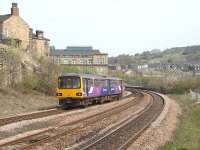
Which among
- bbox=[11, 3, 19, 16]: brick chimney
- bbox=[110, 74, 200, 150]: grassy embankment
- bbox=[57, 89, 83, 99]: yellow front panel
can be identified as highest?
bbox=[11, 3, 19, 16]: brick chimney

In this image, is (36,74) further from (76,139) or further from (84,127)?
(76,139)

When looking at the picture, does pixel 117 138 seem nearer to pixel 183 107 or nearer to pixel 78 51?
pixel 183 107

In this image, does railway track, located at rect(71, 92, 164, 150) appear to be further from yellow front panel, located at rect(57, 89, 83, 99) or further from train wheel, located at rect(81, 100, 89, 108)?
train wheel, located at rect(81, 100, 89, 108)

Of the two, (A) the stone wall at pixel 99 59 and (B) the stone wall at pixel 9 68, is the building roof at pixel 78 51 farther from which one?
(B) the stone wall at pixel 9 68

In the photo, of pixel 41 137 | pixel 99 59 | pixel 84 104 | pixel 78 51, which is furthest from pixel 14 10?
pixel 78 51

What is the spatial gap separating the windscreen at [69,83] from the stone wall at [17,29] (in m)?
38.6

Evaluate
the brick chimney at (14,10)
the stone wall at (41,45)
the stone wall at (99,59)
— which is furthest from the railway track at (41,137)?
the stone wall at (99,59)

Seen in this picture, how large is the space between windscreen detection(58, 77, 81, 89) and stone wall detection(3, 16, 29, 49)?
38.6m

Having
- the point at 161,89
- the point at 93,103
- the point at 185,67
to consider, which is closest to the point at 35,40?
the point at 161,89

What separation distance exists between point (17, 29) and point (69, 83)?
139 ft

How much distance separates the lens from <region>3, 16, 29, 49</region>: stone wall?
74.8 metres

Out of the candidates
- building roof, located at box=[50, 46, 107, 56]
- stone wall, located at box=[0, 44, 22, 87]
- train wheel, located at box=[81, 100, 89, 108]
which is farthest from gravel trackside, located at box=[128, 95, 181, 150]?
building roof, located at box=[50, 46, 107, 56]

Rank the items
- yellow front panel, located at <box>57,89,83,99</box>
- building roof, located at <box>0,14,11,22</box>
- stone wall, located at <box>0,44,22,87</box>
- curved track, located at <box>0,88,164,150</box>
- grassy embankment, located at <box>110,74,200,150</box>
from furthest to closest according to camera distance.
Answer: building roof, located at <box>0,14,11,22</box>
stone wall, located at <box>0,44,22,87</box>
yellow front panel, located at <box>57,89,83,99</box>
grassy embankment, located at <box>110,74,200,150</box>
curved track, located at <box>0,88,164,150</box>

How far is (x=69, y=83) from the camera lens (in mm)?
36406
